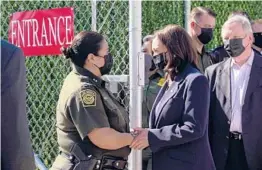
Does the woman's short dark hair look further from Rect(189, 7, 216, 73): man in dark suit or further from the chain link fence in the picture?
Rect(189, 7, 216, 73): man in dark suit

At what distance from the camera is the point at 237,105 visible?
12.8 feet

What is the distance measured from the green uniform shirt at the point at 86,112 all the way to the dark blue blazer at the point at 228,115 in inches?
31.5

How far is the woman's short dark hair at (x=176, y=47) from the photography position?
11.1 feet

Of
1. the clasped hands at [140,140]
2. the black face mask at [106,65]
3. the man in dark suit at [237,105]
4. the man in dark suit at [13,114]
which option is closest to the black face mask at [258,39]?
the man in dark suit at [237,105]

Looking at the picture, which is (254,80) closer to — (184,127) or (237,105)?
(237,105)

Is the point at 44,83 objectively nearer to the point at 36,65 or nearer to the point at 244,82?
the point at 36,65

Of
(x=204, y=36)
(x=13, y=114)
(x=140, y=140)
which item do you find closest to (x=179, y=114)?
(x=140, y=140)

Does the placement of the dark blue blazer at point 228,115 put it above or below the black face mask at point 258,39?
below

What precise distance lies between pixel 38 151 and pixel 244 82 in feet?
8.30

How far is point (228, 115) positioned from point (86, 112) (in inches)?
44.9

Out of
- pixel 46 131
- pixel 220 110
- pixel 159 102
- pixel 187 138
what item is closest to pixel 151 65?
pixel 220 110

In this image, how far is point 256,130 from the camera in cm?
383

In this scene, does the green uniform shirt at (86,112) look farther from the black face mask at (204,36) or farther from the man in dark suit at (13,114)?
the black face mask at (204,36)

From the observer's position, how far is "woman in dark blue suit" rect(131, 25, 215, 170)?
10.7 ft
